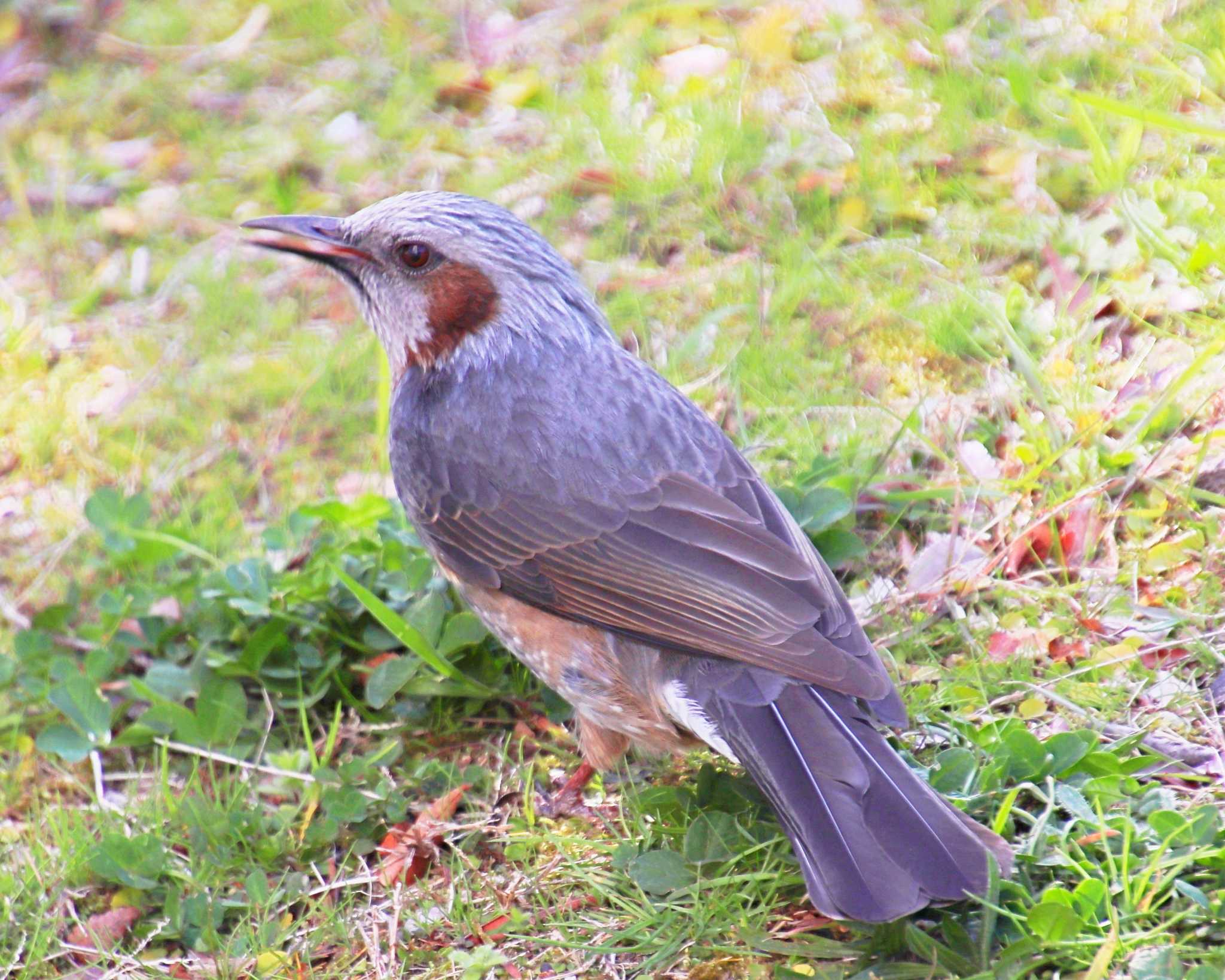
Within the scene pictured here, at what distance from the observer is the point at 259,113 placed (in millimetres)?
8375

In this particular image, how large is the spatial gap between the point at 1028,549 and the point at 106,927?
332cm

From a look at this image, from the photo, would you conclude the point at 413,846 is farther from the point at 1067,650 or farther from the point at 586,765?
the point at 1067,650

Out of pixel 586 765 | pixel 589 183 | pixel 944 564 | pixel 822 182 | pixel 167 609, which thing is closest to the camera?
pixel 586 765

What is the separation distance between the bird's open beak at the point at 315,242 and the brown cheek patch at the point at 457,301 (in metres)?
0.28

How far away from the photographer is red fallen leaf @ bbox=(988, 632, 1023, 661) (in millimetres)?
4641

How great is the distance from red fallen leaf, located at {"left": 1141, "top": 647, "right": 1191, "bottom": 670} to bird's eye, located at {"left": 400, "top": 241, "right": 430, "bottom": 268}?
9.03ft

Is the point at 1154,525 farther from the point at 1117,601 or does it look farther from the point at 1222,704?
the point at 1222,704

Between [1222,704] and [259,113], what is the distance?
20.9 feet

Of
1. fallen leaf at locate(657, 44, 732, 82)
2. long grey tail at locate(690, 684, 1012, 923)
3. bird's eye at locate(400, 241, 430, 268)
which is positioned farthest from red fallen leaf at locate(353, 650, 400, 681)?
fallen leaf at locate(657, 44, 732, 82)

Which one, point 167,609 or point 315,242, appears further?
point 167,609

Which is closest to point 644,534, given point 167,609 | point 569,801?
point 569,801

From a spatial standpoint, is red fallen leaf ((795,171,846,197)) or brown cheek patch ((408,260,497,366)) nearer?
brown cheek patch ((408,260,497,366))

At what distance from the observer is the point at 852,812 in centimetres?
360

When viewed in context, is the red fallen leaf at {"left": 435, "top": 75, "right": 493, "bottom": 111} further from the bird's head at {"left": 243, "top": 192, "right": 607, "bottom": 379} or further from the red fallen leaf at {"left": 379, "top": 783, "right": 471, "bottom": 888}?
the red fallen leaf at {"left": 379, "top": 783, "right": 471, "bottom": 888}
